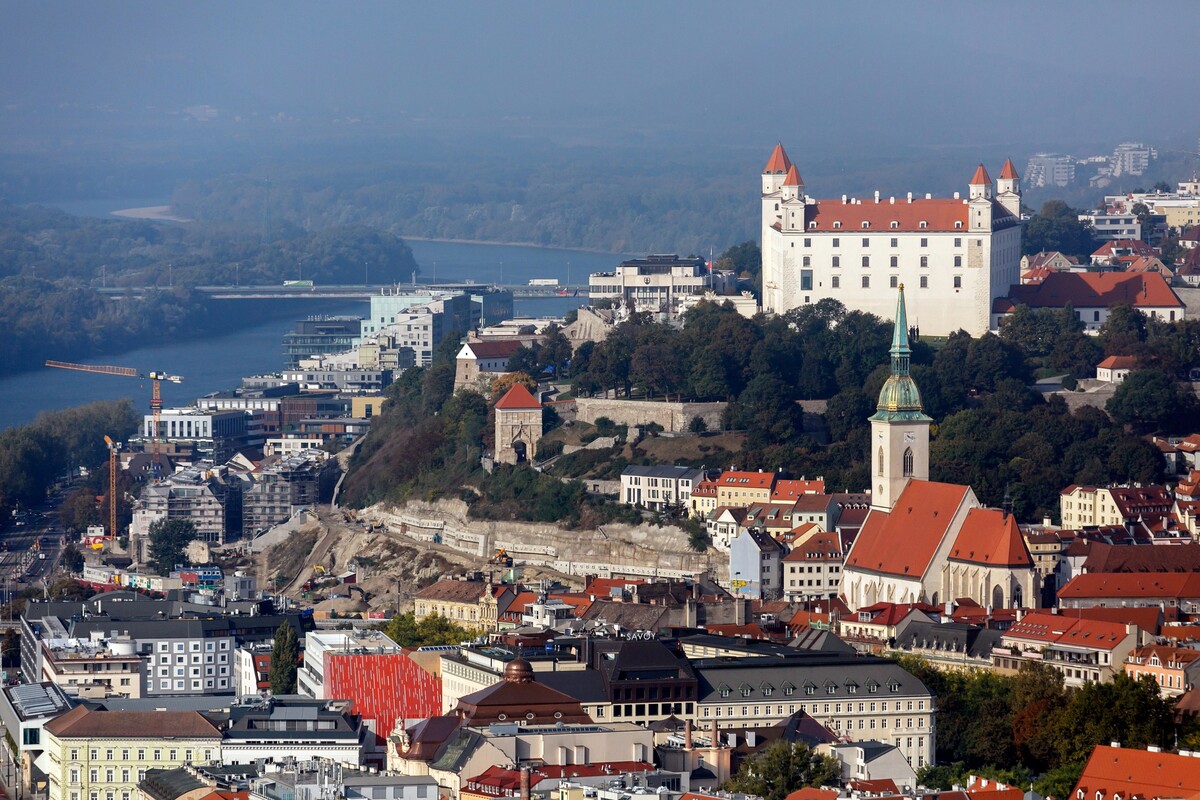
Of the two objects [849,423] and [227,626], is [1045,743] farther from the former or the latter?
[849,423]

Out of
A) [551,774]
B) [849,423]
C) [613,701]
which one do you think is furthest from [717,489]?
[551,774]

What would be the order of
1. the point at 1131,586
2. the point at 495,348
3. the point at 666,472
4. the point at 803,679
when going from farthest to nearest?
the point at 495,348 → the point at 666,472 → the point at 1131,586 → the point at 803,679

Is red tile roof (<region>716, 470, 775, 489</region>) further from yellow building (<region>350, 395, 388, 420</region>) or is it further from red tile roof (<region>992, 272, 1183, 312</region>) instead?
yellow building (<region>350, 395, 388, 420</region>)

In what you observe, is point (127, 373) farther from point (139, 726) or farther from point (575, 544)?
point (139, 726)

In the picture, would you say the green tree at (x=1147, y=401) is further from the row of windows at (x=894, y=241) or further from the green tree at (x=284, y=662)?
the green tree at (x=284, y=662)

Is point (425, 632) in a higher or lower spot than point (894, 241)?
lower

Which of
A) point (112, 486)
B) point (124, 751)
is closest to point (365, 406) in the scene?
point (112, 486)

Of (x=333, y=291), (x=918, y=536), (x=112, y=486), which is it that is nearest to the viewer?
(x=918, y=536)
